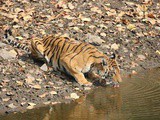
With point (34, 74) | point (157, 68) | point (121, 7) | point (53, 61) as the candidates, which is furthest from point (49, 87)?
point (121, 7)

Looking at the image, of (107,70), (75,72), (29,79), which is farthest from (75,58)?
(29,79)

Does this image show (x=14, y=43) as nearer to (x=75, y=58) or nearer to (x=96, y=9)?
(x=75, y=58)

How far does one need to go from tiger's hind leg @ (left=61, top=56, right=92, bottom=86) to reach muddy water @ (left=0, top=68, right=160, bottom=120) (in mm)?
271

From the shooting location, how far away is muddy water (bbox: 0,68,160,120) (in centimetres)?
736

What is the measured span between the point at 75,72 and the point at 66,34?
2367mm

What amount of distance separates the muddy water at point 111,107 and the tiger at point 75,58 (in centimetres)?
36

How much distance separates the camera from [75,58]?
30.9 ft

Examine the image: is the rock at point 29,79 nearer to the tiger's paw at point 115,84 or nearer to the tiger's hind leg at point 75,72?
the tiger's hind leg at point 75,72

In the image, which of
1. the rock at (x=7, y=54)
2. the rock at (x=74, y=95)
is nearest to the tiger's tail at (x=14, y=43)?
the rock at (x=7, y=54)

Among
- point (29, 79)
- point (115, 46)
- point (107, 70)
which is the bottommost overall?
point (115, 46)

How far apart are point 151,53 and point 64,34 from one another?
187 centimetres

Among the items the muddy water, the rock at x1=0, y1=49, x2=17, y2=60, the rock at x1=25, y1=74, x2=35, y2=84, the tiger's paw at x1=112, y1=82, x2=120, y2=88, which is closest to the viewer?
the muddy water

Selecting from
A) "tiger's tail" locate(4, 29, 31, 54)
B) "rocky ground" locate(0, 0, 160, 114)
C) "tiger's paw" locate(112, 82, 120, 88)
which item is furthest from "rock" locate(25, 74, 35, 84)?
"tiger's tail" locate(4, 29, 31, 54)

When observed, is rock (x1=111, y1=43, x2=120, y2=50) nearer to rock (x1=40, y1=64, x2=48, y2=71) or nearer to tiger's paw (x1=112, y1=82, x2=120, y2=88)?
rock (x1=40, y1=64, x2=48, y2=71)
